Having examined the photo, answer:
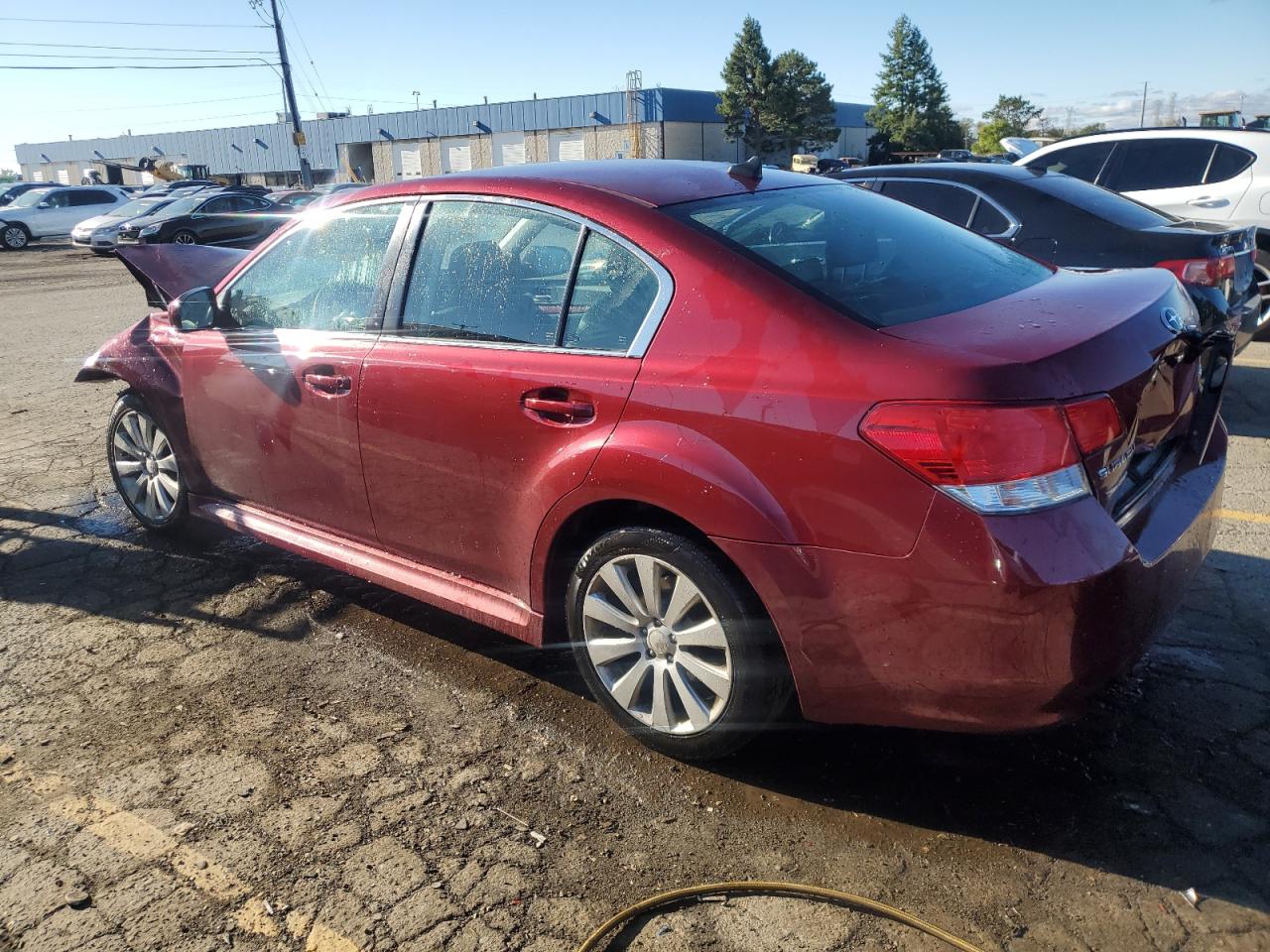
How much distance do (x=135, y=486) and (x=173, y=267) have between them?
130 centimetres

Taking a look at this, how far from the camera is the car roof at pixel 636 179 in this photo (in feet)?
10.2

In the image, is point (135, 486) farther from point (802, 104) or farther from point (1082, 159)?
point (802, 104)

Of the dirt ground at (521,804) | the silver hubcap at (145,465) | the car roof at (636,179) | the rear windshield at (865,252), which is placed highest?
the car roof at (636,179)

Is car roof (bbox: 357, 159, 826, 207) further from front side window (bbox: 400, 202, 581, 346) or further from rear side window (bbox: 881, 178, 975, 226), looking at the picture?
rear side window (bbox: 881, 178, 975, 226)

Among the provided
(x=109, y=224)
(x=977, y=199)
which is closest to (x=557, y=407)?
(x=977, y=199)

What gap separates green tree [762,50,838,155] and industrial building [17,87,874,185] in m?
1.92

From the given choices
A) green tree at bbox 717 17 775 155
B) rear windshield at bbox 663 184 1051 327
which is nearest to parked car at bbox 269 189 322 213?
rear windshield at bbox 663 184 1051 327

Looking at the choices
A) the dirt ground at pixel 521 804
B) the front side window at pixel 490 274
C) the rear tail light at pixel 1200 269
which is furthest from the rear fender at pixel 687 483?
the rear tail light at pixel 1200 269

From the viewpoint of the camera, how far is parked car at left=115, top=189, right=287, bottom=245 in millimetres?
23219

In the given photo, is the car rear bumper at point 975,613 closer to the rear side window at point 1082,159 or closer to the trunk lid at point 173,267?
the trunk lid at point 173,267

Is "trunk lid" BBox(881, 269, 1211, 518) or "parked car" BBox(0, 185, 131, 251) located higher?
"trunk lid" BBox(881, 269, 1211, 518)

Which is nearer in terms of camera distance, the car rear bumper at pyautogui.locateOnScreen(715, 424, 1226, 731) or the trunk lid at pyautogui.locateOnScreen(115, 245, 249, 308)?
the car rear bumper at pyautogui.locateOnScreen(715, 424, 1226, 731)

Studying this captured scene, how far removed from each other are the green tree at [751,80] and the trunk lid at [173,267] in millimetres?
70633

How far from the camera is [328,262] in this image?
3.84m
